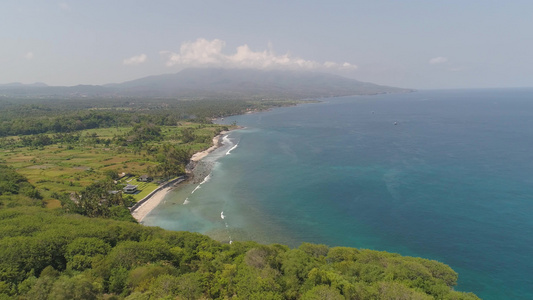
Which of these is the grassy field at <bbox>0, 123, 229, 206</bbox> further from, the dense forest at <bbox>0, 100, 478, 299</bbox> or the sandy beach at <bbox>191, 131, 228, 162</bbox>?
the dense forest at <bbox>0, 100, 478, 299</bbox>

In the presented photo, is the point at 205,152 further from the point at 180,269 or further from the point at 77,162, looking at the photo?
the point at 180,269

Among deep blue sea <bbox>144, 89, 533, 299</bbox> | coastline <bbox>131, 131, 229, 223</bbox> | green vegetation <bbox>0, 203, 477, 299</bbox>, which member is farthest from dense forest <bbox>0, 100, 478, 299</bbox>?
deep blue sea <bbox>144, 89, 533, 299</bbox>

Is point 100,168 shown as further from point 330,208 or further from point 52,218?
point 330,208

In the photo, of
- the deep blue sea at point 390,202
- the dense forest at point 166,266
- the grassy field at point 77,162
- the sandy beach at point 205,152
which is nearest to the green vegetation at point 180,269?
the dense forest at point 166,266

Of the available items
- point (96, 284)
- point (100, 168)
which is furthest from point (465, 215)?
point (100, 168)

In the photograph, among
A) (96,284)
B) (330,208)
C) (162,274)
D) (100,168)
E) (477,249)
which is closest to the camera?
(96,284)
